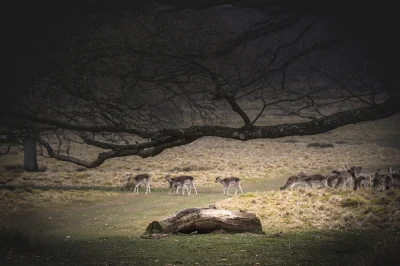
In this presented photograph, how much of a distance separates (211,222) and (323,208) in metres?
5.01

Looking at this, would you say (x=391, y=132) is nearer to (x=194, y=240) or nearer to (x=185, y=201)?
(x=185, y=201)

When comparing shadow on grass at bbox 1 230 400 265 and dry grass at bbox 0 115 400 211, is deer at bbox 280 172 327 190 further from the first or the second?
shadow on grass at bbox 1 230 400 265

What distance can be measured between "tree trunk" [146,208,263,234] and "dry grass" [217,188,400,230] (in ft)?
5.66

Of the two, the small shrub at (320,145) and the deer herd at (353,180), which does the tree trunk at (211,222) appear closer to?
the deer herd at (353,180)

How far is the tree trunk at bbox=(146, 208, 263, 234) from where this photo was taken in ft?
54.4

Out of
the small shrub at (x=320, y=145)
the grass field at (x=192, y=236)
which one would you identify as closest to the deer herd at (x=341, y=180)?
the grass field at (x=192, y=236)

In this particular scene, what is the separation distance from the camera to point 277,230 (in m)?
17.7

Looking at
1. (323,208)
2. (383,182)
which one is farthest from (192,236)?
(383,182)

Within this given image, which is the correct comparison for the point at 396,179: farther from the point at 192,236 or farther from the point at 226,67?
the point at 226,67

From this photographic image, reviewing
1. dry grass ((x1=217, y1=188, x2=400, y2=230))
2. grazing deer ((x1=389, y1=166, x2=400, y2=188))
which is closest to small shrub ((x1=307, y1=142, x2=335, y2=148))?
grazing deer ((x1=389, y1=166, x2=400, y2=188))

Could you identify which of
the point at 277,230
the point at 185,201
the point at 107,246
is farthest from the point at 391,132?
the point at 107,246

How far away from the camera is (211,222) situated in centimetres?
1656

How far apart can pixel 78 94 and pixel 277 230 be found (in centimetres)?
750

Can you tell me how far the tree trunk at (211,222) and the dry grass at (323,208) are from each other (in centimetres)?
173
